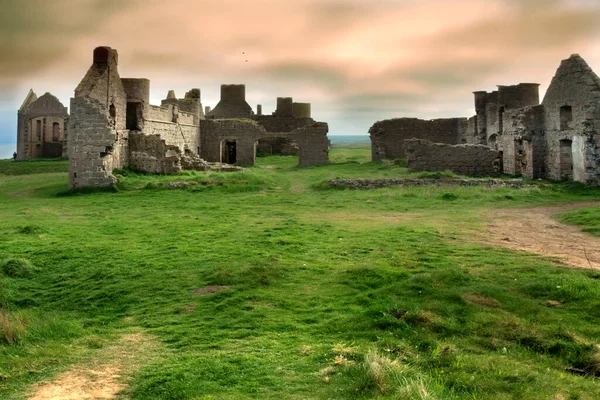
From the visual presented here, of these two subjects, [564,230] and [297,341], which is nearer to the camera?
[297,341]

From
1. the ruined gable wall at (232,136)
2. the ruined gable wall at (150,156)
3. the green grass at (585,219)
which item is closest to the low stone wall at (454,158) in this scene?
the ruined gable wall at (232,136)

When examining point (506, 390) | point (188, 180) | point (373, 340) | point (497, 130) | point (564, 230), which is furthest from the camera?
point (497, 130)

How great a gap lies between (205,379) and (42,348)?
2722 mm

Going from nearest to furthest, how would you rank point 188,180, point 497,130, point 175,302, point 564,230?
point 175,302, point 564,230, point 188,180, point 497,130

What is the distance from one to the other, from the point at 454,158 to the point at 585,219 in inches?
585

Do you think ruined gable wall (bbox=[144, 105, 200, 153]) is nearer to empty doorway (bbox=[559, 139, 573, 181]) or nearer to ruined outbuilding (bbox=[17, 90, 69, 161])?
ruined outbuilding (bbox=[17, 90, 69, 161])

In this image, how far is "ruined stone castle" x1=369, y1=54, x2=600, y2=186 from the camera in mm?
24234

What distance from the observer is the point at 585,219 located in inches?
592

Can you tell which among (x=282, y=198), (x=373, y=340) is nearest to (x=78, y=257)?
(x=373, y=340)

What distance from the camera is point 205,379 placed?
603cm

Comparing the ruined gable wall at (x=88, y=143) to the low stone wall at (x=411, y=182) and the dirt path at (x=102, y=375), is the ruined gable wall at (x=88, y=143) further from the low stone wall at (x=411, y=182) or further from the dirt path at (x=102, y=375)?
the dirt path at (x=102, y=375)

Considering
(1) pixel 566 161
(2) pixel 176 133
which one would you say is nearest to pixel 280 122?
(2) pixel 176 133

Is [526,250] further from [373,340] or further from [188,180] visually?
[188,180]

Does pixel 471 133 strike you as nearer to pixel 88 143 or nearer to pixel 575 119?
pixel 575 119
